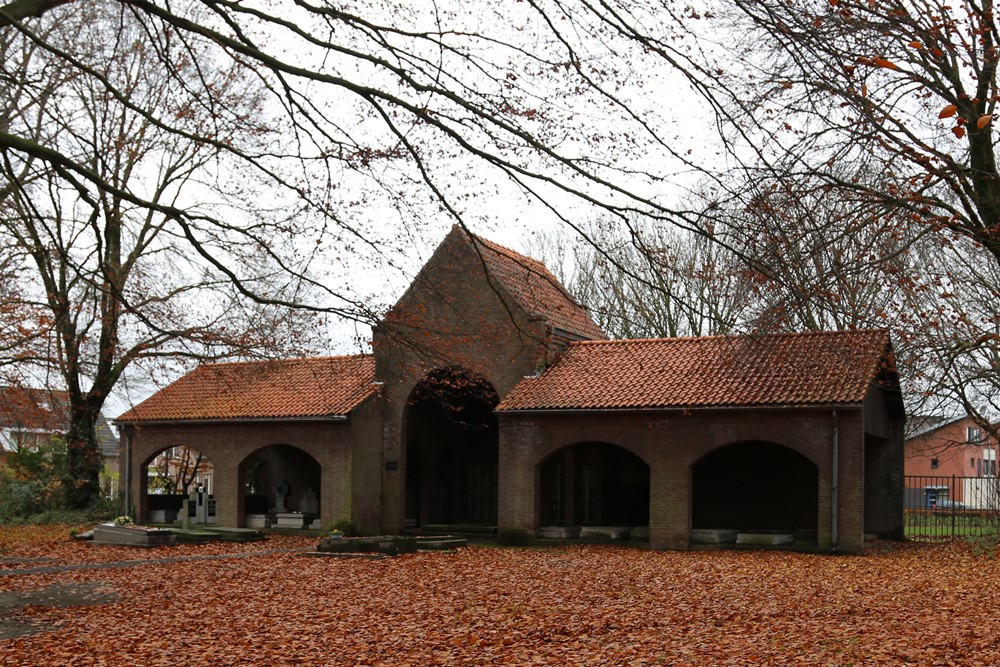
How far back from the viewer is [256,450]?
32625 millimetres

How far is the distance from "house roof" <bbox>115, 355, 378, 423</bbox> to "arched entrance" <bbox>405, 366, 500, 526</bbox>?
267 cm

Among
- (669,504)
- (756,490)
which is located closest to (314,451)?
(669,504)

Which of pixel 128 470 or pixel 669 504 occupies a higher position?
pixel 128 470

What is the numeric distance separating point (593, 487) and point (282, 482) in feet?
37.0

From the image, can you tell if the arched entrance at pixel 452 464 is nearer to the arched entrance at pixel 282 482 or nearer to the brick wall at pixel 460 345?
the brick wall at pixel 460 345

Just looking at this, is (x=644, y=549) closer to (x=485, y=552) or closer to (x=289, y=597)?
→ (x=485, y=552)

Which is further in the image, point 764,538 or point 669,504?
point 669,504

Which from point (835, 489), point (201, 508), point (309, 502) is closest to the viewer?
point (835, 489)

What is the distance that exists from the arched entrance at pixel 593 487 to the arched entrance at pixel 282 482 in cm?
860

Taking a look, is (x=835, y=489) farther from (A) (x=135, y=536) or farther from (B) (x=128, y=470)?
(B) (x=128, y=470)

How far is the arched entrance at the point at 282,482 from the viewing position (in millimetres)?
35562

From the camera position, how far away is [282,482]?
36.3 metres

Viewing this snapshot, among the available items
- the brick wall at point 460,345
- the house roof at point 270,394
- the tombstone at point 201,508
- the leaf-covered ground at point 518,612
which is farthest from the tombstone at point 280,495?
the leaf-covered ground at point 518,612

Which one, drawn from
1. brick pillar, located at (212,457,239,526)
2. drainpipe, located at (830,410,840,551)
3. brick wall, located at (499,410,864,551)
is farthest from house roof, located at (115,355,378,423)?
drainpipe, located at (830,410,840,551)
